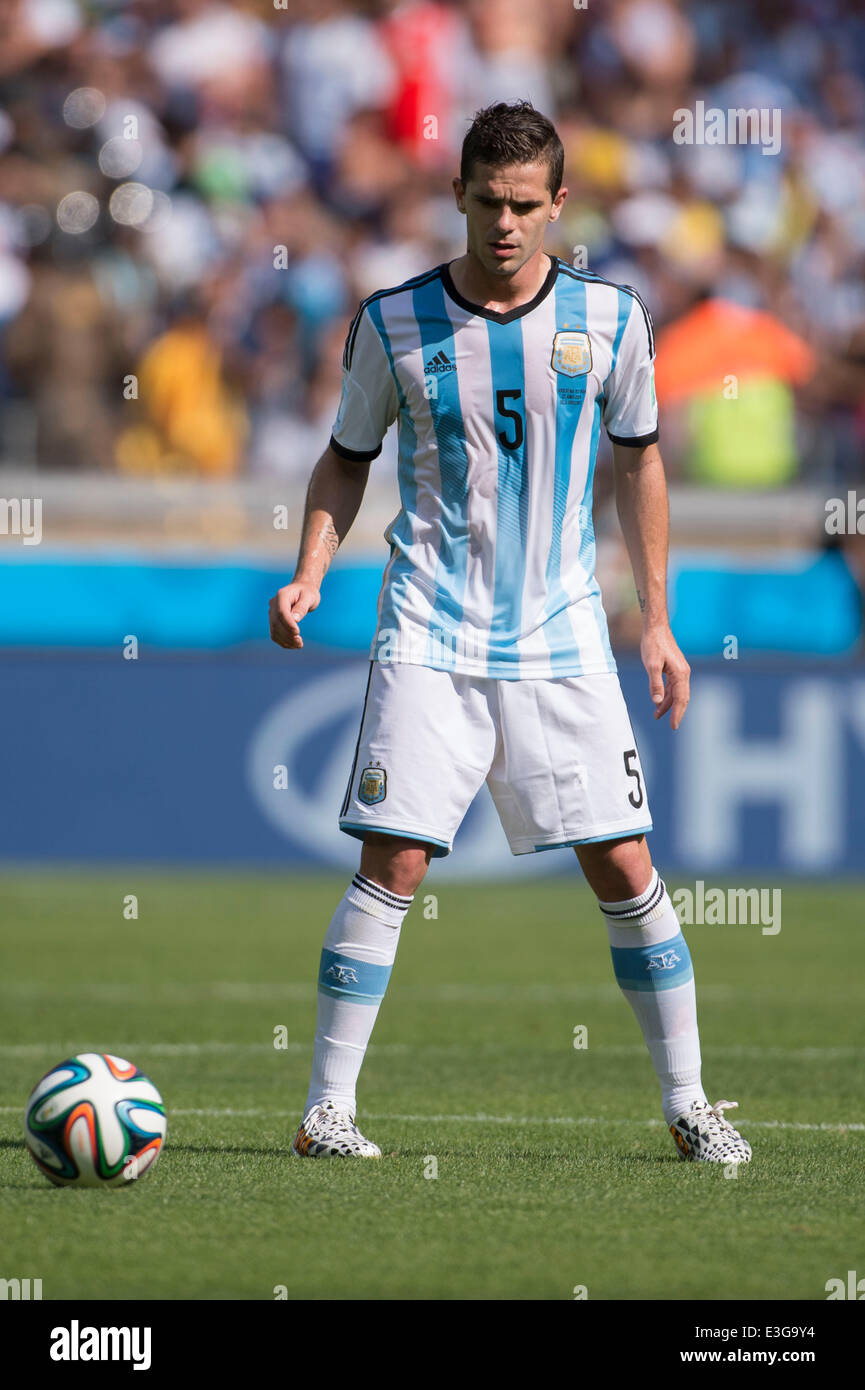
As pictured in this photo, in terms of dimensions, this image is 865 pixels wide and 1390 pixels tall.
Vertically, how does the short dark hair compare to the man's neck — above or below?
above

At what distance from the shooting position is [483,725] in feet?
16.6

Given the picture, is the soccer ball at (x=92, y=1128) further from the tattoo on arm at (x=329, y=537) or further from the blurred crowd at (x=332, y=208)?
the blurred crowd at (x=332, y=208)

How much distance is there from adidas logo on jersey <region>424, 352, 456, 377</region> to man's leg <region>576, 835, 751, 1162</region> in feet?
3.82

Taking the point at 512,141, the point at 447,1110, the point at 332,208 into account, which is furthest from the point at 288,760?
the point at 512,141

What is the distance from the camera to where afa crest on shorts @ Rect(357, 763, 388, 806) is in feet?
16.4

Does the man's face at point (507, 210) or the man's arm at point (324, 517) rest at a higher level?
the man's face at point (507, 210)

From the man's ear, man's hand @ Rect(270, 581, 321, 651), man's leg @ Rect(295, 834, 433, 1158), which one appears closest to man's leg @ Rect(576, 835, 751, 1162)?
man's leg @ Rect(295, 834, 433, 1158)

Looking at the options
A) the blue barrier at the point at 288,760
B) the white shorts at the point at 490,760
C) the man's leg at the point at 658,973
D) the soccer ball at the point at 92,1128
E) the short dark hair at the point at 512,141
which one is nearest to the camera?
the soccer ball at the point at 92,1128

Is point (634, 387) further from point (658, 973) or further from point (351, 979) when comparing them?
point (351, 979)

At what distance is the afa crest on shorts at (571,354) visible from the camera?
502 cm

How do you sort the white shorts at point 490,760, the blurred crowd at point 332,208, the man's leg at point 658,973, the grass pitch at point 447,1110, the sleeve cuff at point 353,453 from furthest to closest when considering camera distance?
the blurred crowd at point 332,208
the sleeve cuff at point 353,453
the man's leg at point 658,973
the white shorts at point 490,760
the grass pitch at point 447,1110

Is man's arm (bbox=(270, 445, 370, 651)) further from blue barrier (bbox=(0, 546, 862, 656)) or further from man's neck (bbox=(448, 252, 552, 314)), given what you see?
blue barrier (bbox=(0, 546, 862, 656))

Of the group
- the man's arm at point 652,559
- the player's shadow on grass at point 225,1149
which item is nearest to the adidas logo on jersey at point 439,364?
the man's arm at point 652,559

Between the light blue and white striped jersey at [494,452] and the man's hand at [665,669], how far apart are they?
0.13m
